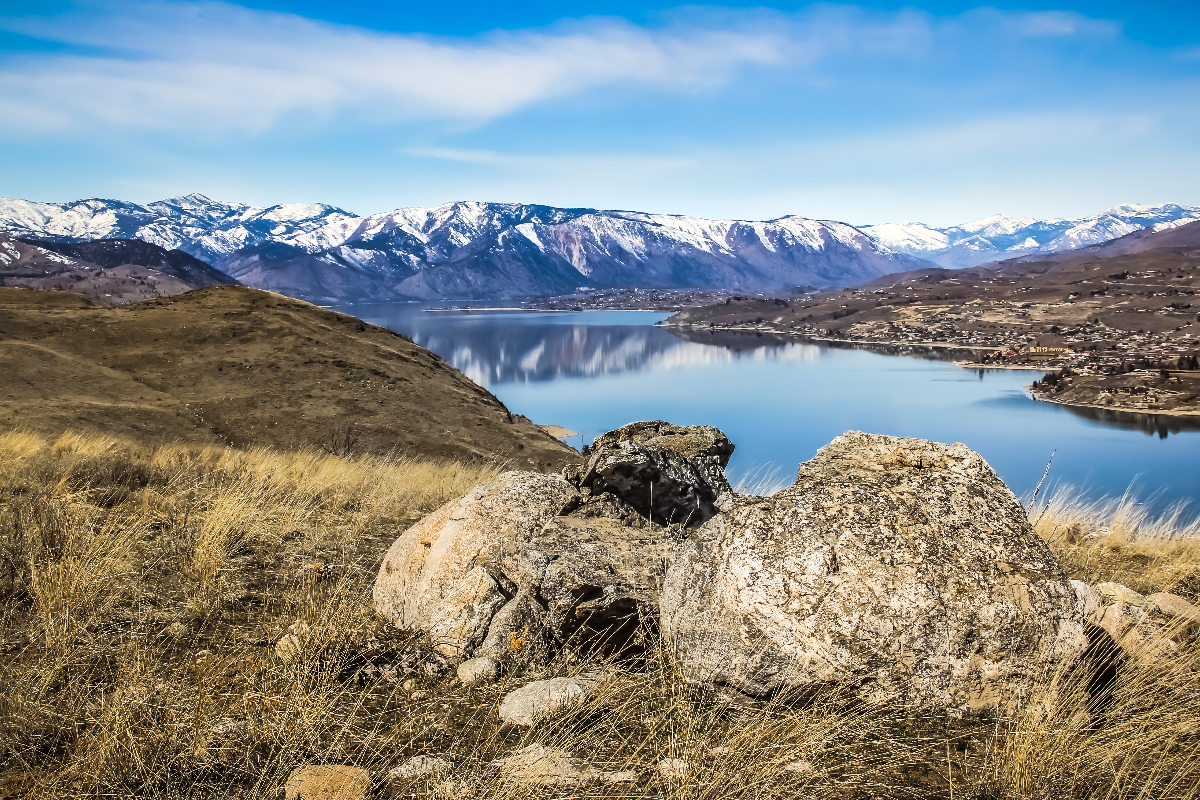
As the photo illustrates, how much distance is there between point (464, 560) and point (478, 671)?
0.77m

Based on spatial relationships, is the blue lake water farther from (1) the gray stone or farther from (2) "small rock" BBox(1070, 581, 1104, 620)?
(1) the gray stone

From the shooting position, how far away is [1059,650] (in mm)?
3410

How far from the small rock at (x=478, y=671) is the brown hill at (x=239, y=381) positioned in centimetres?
1340

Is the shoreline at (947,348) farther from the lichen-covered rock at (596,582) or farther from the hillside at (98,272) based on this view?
the hillside at (98,272)

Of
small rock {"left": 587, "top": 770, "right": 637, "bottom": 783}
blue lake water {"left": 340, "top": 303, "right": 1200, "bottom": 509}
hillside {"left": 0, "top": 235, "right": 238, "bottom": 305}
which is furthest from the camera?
hillside {"left": 0, "top": 235, "right": 238, "bottom": 305}

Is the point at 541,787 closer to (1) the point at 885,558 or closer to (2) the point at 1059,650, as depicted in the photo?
(1) the point at 885,558

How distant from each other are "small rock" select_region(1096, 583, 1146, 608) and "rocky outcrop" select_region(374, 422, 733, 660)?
2.68m

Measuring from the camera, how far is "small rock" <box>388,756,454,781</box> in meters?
3.01

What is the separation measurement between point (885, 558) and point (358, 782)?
2479mm

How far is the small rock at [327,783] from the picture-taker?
9.27 ft

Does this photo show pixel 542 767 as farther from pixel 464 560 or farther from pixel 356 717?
pixel 464 560

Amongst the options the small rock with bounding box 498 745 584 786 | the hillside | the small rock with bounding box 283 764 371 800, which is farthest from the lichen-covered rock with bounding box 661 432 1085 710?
the hillside

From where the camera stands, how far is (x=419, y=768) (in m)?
3.07

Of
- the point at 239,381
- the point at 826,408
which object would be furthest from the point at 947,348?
the point at 239,381
